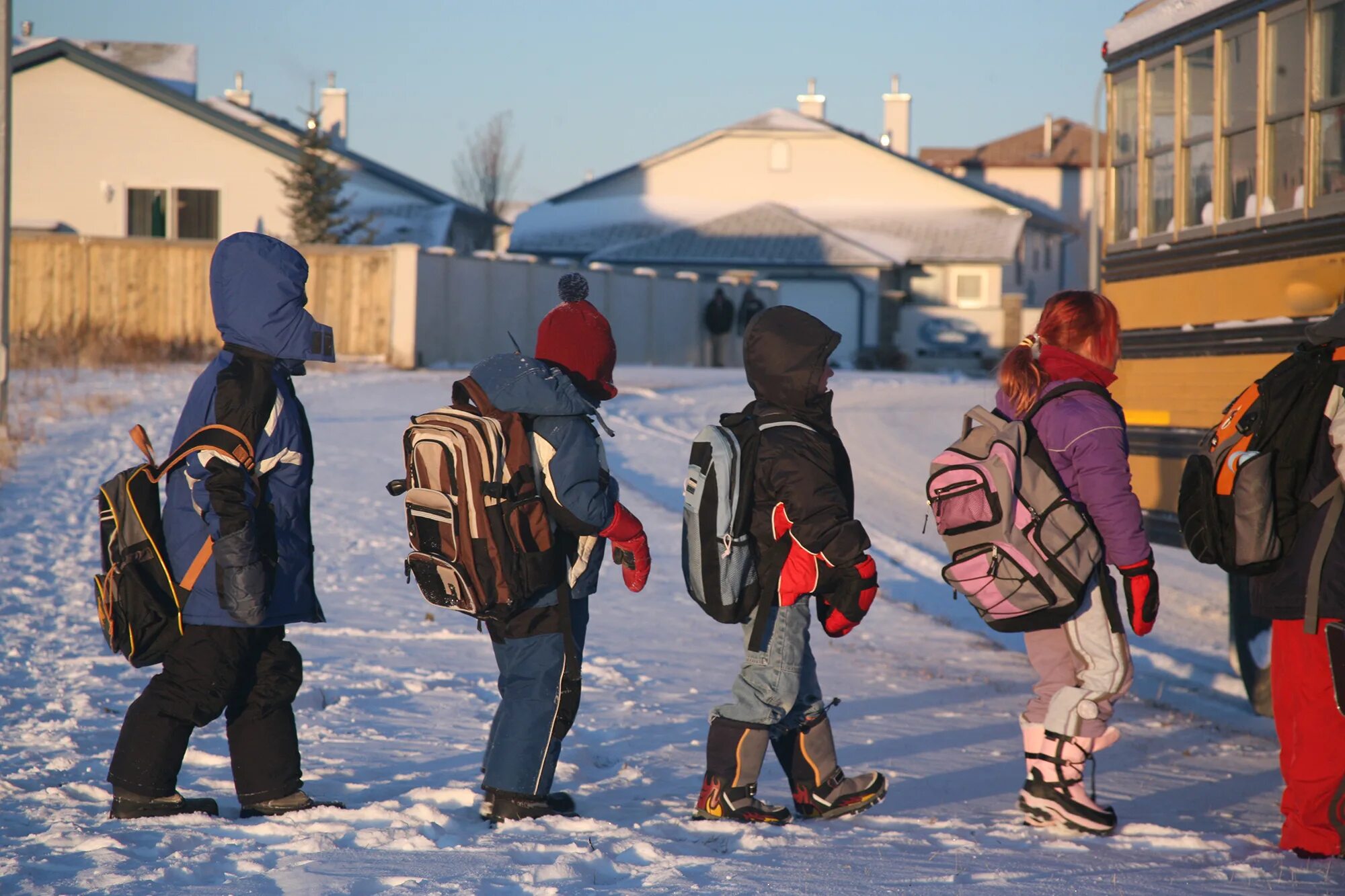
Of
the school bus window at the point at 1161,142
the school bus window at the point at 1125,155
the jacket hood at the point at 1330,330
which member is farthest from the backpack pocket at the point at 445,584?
the school bus window at the point at 1125,155

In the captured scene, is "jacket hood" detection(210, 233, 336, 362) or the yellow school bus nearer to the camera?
"jacket hood" detection(210, 233, 336, 362)

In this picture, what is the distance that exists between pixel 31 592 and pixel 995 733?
16.5ft

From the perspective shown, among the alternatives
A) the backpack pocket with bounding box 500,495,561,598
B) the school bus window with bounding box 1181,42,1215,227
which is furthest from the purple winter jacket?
the school bus window with bounding box 1181,42,1215,227

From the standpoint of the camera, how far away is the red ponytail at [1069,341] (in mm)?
4469

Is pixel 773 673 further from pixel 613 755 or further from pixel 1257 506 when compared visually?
pixel 1257 506

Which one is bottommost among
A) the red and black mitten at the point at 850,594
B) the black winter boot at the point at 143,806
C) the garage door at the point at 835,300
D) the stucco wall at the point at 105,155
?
the black winter boot at the point at 143,806

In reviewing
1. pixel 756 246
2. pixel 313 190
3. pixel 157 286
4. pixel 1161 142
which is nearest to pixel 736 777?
pixel 1161 142

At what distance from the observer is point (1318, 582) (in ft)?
13.7

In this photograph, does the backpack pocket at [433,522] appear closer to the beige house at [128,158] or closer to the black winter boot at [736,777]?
the black winter boot at [736,777]

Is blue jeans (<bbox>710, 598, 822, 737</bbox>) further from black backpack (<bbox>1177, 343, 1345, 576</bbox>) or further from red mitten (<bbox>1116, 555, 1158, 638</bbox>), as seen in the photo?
black backpack (<bbox>1177, 343, 1345, 576</bbox>)

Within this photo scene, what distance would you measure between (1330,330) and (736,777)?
2120mm

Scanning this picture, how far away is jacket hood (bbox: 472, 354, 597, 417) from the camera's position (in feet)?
13.6

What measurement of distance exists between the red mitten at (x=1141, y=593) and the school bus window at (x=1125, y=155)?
4.11 meters

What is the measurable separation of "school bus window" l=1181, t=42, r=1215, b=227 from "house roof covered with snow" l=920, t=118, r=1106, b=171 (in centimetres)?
5630
